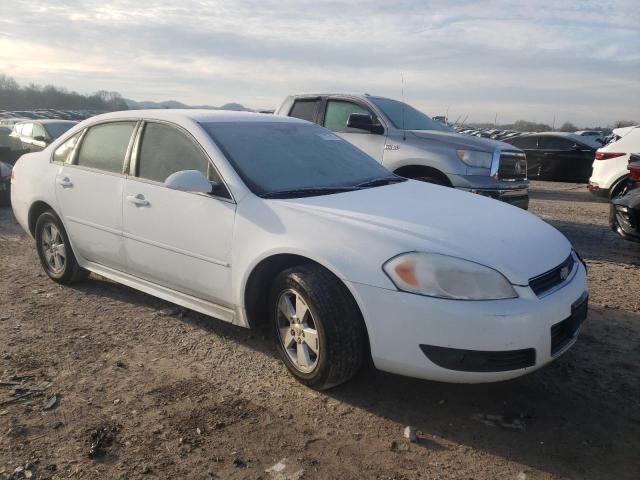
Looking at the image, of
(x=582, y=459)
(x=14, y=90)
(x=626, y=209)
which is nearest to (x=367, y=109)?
(x=626, y=209)

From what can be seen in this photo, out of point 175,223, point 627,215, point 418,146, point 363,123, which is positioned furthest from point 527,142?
point 175,223

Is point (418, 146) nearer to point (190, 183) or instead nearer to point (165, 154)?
point (165, 154)

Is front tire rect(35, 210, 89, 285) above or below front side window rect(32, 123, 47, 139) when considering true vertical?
below

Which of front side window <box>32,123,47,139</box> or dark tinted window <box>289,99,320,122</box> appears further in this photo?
front side window <box>32,123,47,139</box>

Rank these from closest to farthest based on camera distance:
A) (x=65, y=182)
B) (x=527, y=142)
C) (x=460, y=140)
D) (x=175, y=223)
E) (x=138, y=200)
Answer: (x=175, y=223), (x=138, y=200), (x=65, y=182), (x=460, y=140), (x=527, y=142)

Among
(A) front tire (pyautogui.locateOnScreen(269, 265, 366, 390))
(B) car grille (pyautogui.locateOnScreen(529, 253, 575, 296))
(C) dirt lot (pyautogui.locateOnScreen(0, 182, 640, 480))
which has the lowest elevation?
(C) dirt lot (pyautogui.locateOnScreen(0, 182, 640, 480))

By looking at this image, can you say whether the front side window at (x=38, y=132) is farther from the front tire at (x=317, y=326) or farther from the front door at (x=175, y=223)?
the front tire at (x=317, y=326)

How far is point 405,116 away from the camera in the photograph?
785 centimetres

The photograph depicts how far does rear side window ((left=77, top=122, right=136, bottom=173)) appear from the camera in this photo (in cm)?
434

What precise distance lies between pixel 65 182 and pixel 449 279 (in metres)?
3.45

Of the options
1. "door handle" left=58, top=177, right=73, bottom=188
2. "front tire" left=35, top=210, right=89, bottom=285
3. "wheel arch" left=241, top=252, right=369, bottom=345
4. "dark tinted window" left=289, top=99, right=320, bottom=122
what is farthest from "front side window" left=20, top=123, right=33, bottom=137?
"wheel arch" left=241, top=252, right=369, bottom=345

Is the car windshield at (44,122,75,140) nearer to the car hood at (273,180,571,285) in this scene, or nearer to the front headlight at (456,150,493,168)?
the front headlight at (456,150,493,168)

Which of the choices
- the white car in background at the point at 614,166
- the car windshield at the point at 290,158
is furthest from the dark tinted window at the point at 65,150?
the white car in background at the point at 614,166

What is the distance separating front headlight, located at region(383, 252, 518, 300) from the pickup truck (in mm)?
4330
